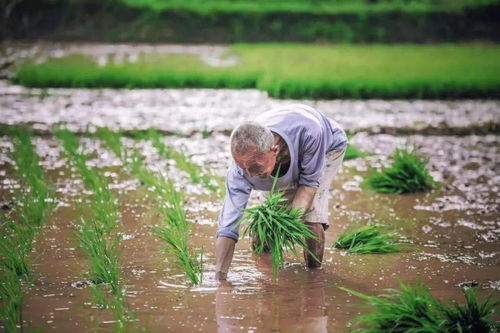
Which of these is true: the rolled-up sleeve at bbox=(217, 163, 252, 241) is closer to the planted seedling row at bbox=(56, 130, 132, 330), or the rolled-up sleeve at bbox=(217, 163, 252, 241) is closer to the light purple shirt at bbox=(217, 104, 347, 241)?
the light purple shirt at bbox=(217, 104, 347, 241)

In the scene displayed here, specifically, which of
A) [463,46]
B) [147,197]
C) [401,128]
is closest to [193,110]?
[401,128]

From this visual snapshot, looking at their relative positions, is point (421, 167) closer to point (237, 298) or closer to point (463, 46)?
point (237, 298)

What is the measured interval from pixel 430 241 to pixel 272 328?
173 centimetres

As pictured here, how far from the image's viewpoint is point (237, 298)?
12.7 ft

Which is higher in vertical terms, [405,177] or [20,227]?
[405,177]

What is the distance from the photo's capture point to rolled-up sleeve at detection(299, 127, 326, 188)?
3854 millimetres

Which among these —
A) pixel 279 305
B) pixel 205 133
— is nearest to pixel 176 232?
pixel 279 305

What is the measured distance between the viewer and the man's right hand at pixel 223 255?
3.95m

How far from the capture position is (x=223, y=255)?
4.00 m

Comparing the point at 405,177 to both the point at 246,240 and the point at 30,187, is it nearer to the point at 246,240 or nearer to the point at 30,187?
the point at 246,240

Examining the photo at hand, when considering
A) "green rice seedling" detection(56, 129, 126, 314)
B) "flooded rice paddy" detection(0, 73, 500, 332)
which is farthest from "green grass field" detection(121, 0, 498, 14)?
"green rice seedling" detection(56, 129, 126, 314)

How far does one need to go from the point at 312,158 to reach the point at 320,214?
16.6 inches

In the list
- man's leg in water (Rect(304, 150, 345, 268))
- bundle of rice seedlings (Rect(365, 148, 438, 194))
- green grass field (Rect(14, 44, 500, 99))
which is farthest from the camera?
green grass field (Rect(14, 44, 500, 99))

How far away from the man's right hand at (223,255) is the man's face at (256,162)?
40cm
